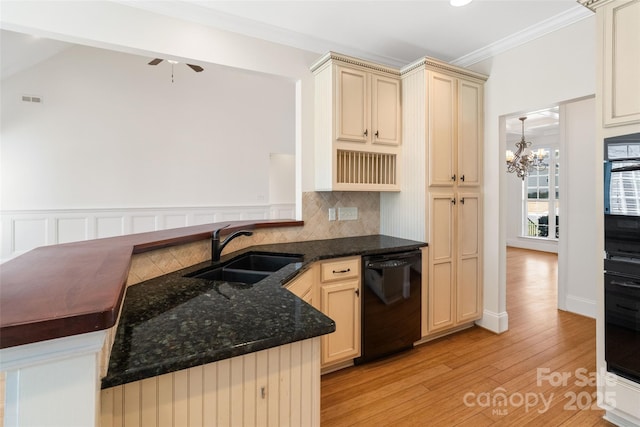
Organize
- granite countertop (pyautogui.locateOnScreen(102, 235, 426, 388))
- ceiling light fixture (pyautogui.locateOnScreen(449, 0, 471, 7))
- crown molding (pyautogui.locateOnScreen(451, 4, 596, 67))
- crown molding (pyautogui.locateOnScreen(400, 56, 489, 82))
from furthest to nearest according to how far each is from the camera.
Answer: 1. crown molding (pyautogui.locateOnScreen(400, 56, 489, 82))
2. crown molding (pyautogui.locateOnScreen(451, 4, 596, 67))
3. ceiling light fixture (pyautogui.locateOnScreen(449, 0, 471, 7))
4. granite countertop (pyautogui.locateOnScreen(102, 235, 426, 388))

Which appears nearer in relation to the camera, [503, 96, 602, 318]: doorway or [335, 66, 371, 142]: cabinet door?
[335, 66, 371, 142]: cabinet door

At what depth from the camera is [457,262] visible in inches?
114

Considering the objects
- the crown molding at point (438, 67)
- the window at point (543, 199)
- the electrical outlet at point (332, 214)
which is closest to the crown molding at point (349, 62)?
the crown molding at point (438, 67)

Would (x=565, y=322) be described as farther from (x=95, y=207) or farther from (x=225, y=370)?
(x=95, y=207)

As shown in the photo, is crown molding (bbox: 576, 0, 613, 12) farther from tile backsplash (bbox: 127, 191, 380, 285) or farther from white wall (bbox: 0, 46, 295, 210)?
white wall (bbox: 0, 46, 295, 210)

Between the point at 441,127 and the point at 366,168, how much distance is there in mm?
762

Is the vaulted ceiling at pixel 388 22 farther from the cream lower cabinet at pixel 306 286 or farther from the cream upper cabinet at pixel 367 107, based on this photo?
the cream lower cabinet at pixel 306 286

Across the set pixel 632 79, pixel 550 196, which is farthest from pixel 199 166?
pixel 550 196

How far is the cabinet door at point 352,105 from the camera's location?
2613 mm

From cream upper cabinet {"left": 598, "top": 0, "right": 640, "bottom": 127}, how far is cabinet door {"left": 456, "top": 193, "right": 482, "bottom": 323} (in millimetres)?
1288

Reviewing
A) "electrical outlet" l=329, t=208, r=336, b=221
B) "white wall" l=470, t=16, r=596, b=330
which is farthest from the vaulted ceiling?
"electrical outlet" l=329, t=208, r=336, b=221

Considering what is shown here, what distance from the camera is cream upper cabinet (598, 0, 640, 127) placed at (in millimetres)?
1674

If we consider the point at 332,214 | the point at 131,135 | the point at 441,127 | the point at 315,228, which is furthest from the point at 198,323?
the point at 131,135

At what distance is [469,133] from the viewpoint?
2961 mm
